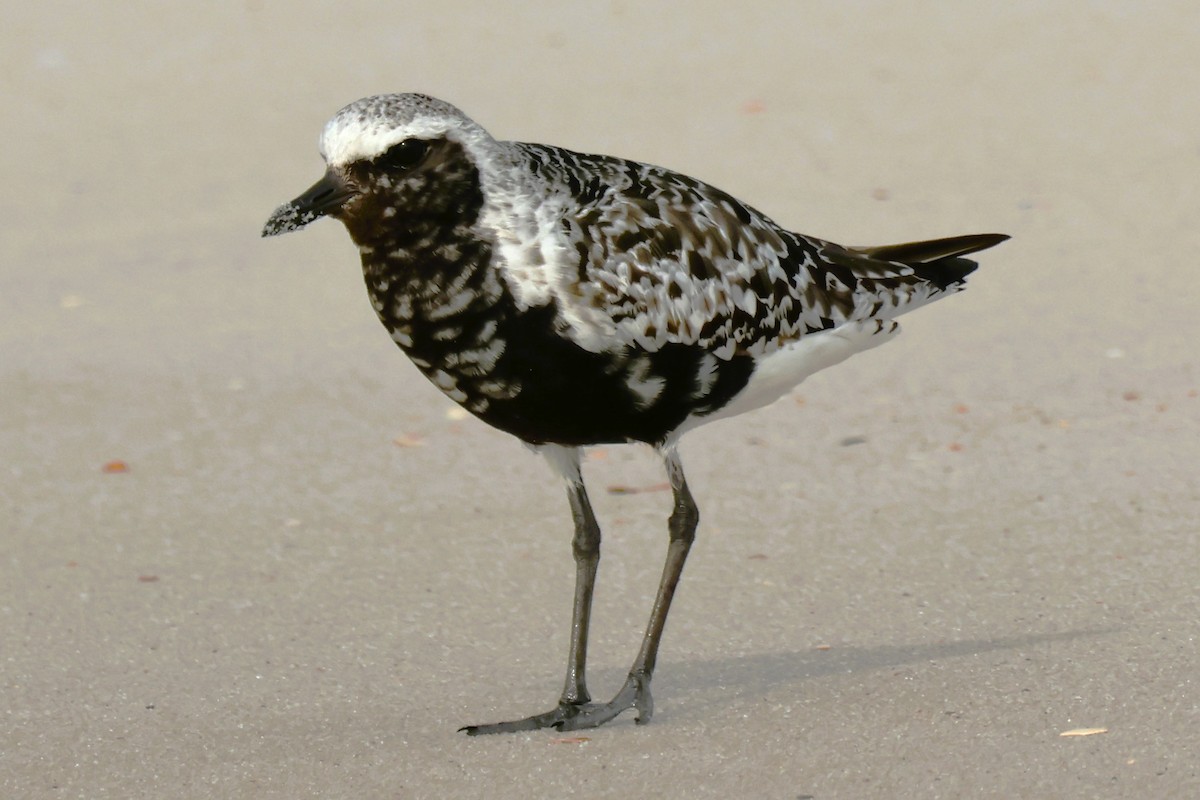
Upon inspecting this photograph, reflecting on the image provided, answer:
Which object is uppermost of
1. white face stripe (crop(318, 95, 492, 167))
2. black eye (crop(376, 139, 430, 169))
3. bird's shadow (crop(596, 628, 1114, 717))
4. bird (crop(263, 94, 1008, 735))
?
white face stripe (crop(318, 95, 492, 167))

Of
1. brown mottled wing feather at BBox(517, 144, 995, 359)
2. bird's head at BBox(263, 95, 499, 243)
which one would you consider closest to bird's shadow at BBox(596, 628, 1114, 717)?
brown mottled wing feather at BBox(517, 144, 995, 359)

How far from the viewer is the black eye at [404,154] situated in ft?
17.1

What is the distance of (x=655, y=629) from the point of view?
605cm

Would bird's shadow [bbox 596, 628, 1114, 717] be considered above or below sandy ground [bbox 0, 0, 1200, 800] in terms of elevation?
below

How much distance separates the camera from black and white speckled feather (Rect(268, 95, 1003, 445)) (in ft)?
17.3

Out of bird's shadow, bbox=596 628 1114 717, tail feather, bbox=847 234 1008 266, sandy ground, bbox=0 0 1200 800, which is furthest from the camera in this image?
tail feather, bbox=847 234 1008 266

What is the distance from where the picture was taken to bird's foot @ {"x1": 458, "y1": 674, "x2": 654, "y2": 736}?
5928mm

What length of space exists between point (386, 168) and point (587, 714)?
196 centimetres

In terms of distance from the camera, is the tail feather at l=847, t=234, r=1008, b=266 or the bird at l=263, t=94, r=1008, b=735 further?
the tail feather at l=847, t=234, r=1008, b=266

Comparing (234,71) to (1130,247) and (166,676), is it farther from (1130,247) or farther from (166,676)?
(166,676)

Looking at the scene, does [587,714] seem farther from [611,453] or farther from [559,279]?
[611,453]

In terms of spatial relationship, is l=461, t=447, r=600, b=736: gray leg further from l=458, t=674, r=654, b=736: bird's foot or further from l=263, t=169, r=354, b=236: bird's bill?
l=263, t=169, r=354, b=236: bird's bill

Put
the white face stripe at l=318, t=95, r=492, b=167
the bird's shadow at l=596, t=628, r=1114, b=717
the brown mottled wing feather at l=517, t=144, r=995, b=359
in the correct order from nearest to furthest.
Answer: the white face stripe at l=318, t=95, r=492, b=167
the brown mottled wing feather at l=517, t=144, r=995, b=359
the bird's shadow at l=596, t=628, r=1114, b=717

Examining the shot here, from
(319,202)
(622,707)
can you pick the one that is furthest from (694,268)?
(622,707)
